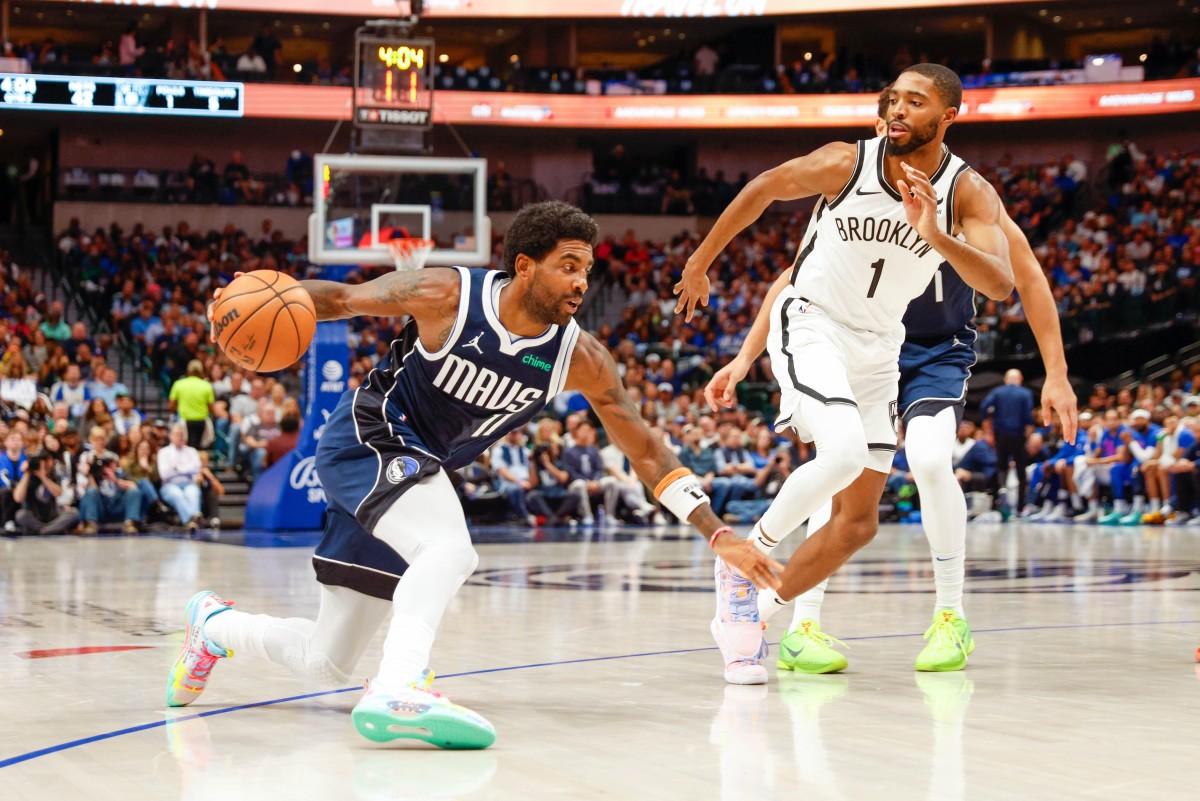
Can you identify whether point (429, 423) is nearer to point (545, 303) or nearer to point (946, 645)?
point (545, 303)

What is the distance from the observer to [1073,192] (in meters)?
27.8

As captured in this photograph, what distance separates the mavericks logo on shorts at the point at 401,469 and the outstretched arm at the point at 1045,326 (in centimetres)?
236

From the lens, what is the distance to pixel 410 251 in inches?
636

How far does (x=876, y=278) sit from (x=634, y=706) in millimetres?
1876

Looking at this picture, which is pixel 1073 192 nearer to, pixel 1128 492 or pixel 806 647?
pixel 1128 492

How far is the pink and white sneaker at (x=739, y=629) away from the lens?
16.4 feet

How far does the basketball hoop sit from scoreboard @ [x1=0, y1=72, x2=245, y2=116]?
8.32 m

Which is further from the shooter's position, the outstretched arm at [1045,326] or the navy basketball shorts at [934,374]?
the navy basketball shorts at [934,374]

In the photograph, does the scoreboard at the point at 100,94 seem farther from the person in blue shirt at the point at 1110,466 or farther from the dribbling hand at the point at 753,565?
the dribbling hand at the point at 753,565

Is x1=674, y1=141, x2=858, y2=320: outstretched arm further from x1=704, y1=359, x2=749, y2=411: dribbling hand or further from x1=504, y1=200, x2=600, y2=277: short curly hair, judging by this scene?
x1=504, y1=200, x2=600, y2=277: short curly hair

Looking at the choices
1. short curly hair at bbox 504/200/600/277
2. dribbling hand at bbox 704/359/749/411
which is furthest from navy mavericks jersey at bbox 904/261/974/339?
short curly hair at bbox 504/200/600/277

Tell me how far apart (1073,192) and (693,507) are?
83.3ft

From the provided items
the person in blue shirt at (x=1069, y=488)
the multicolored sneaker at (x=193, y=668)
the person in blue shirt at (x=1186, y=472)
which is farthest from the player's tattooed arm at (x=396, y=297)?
the person in blue shirt at (x=1069, y=488)

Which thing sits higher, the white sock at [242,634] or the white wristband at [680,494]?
the white wristband at [680,494]
